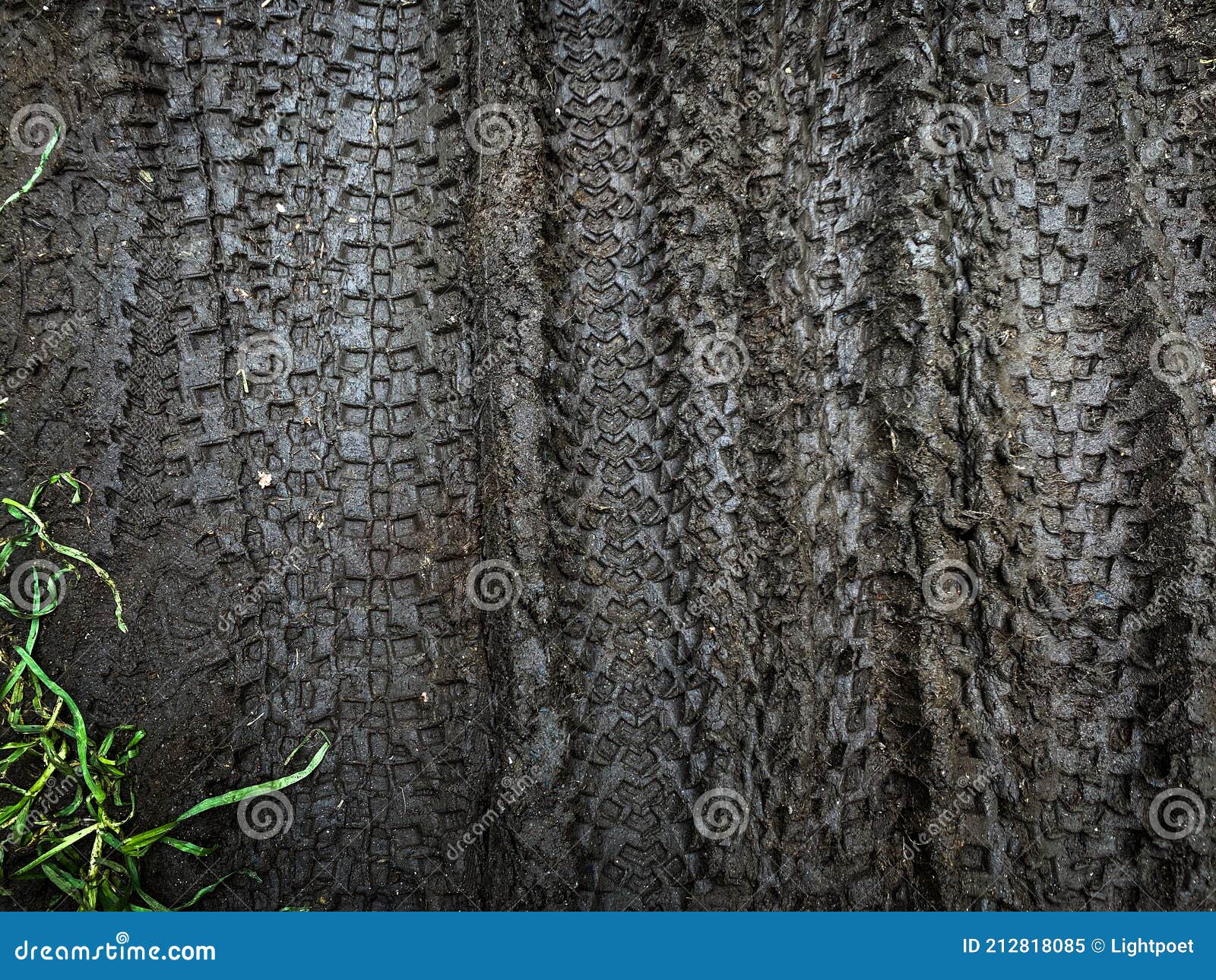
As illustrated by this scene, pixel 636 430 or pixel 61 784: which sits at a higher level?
pixel 636 430

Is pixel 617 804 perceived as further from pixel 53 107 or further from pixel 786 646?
pixel 53 107

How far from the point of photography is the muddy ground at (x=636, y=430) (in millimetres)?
1789

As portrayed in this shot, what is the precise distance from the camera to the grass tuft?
175cm

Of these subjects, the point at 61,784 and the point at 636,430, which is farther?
the point at 636,430

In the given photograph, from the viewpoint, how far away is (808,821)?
1789 millimetres

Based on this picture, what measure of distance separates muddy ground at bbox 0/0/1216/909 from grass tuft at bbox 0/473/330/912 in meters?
0.05

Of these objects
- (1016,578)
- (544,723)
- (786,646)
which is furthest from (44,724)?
(1016,578)

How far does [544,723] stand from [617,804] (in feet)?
0.90

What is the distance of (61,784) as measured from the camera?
1.80m

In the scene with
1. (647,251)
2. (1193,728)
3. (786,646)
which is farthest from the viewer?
(647,251)

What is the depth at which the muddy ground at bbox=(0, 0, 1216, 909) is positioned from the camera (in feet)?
5.87

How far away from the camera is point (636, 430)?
1955mm

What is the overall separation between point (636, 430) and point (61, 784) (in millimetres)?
1588

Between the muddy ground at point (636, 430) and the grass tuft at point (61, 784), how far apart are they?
0.05 metres
